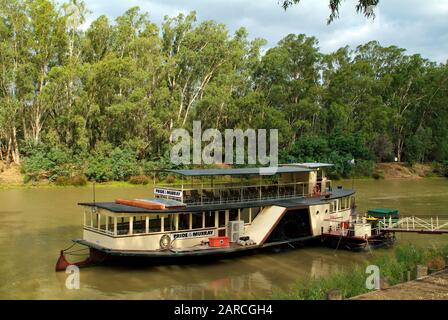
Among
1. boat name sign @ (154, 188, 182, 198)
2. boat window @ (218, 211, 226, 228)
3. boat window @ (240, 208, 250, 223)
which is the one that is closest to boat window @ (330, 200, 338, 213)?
boat window @ (240, 208, 250, 223)

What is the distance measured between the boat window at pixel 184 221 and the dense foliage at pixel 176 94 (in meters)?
29.0

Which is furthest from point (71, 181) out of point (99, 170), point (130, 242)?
point (130, 242)

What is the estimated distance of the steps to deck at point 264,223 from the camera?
66.4ft

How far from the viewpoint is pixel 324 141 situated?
2317 inches

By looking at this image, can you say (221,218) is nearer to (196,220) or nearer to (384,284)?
(196,220)

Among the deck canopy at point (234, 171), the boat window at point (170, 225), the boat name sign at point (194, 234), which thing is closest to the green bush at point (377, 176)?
the deck canopy at point (234, 171)

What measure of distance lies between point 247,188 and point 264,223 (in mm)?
2014

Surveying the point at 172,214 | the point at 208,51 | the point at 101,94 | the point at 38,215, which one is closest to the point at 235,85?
the point at 208,51

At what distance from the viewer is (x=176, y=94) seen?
56.3 metres

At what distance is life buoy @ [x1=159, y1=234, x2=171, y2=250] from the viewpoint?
699 inches

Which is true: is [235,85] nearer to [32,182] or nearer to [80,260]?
[32,182]

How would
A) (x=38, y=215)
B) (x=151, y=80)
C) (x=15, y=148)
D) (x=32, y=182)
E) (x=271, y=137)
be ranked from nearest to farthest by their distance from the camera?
(x=38, y=215), (x=32, y=182), (x=15, y=148), (x=151, y=80), (x=271, y=137)

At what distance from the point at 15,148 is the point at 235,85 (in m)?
25.6

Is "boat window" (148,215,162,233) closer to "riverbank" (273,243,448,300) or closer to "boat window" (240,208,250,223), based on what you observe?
"boat window" (240,208,250,223)
